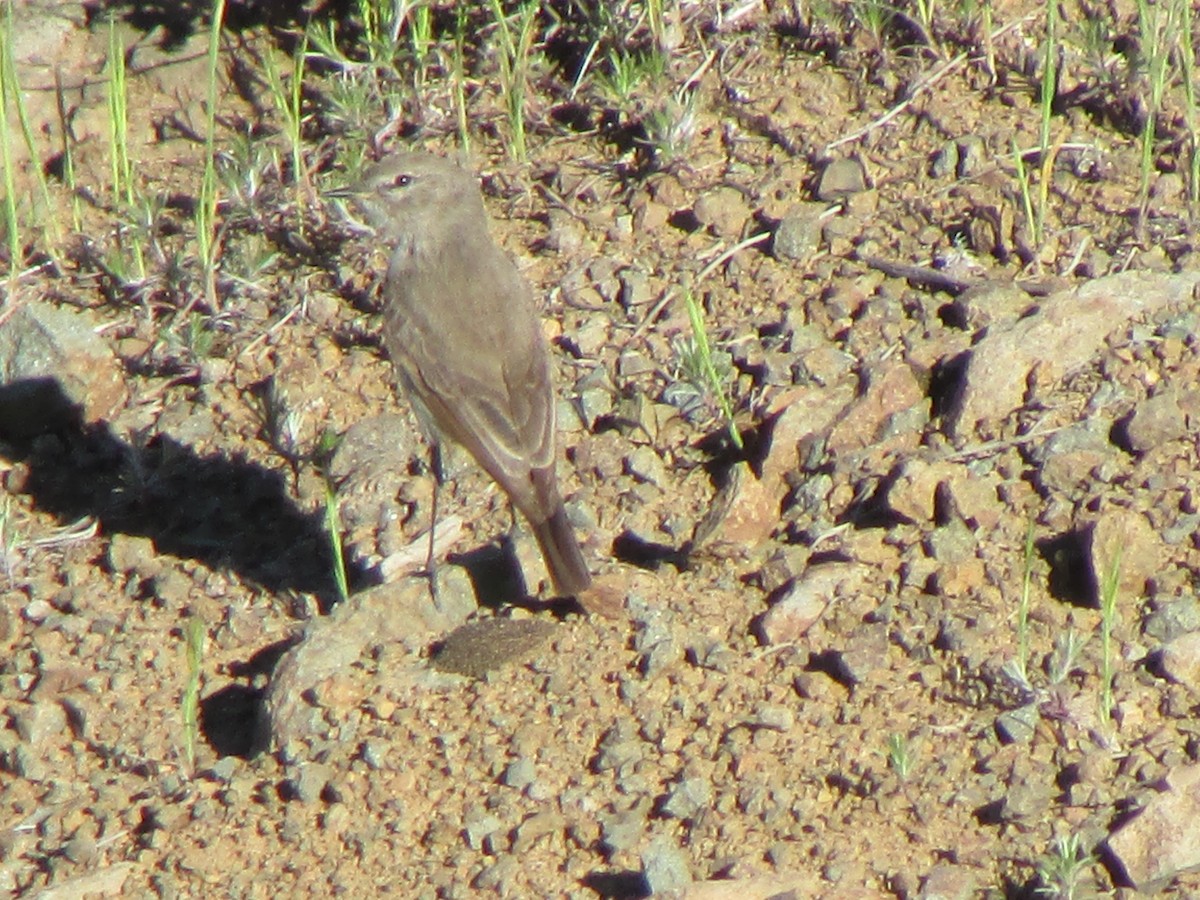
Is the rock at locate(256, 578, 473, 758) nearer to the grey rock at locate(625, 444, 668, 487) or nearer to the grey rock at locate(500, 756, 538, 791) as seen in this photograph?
the grey rock at locate(500, 756, 538, 791)

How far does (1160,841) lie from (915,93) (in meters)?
3.74

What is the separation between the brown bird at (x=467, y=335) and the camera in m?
6.11

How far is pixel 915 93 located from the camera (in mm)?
7398

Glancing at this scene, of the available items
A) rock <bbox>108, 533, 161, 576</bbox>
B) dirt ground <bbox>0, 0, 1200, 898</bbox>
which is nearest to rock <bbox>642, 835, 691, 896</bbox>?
dirt ground <bbox>0, 0, 1200, 898</bbox>

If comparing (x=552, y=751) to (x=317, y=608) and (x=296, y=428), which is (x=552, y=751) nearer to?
(x=317, y=608)

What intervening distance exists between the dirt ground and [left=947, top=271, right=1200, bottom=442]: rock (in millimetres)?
16

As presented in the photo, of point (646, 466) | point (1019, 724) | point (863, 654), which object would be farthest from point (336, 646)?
point (1019, 724)

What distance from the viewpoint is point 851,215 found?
7.15m

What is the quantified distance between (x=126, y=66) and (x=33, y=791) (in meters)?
3.94

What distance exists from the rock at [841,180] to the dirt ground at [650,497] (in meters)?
0.02

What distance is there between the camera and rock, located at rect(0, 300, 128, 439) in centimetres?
762

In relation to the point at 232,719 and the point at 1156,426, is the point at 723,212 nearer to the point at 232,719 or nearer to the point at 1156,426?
the point at 1156,426

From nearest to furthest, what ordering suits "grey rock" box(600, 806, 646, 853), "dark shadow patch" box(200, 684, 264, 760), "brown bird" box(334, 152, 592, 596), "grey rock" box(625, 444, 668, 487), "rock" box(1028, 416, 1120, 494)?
"grey rock" box(600, 806, 646, 853), "rock" box(1028, 416, 1120, 494), "dark shadow patch" box(200, 684, 264, 760), "brown bird" box(334, 152, 592, 596), "grey rock" box(625, 444, 668, 487)

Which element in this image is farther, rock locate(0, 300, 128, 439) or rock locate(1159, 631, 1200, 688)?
rock locate(0, 300, 128, 439)
